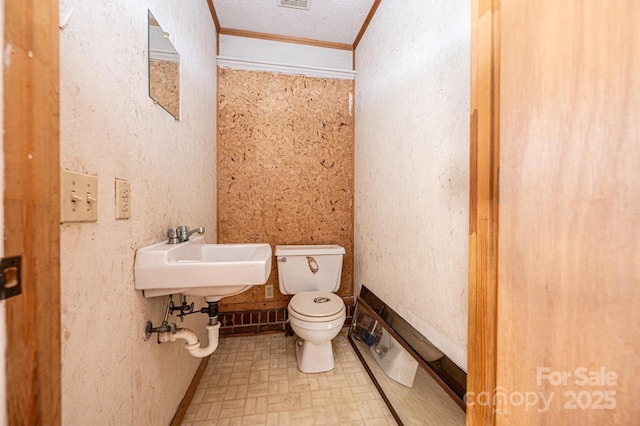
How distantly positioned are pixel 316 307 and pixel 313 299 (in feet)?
0.40

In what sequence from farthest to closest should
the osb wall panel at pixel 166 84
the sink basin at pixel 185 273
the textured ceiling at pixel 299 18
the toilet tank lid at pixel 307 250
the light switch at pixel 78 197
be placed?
the toilet tank lid at pixel 307 250, the textured ceiling at pixel 299 18, the osb wall panel at pixel 166 84, the sink basin at pixel 185 273, the light switch at pixel 78 197

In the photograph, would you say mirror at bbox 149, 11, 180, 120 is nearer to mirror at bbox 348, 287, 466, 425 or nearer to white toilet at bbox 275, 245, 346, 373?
white toilet at bbox 275, 245, 346, 373

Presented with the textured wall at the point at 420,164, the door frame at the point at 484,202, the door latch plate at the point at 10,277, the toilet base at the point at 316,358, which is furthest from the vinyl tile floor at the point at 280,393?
the door latch plate at the point at 10,277

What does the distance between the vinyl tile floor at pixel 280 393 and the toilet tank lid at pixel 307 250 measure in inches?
28.3

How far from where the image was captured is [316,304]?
1.66 m

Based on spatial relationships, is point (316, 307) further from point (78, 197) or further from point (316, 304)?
point (78, 197)

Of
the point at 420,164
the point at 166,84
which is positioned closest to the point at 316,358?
the point at 420,164

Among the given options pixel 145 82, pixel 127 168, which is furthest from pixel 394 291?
pixel 145 82

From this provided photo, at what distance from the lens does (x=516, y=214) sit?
0.52m

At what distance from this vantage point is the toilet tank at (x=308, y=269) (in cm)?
193

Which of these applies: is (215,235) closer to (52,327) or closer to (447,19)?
(52,327)

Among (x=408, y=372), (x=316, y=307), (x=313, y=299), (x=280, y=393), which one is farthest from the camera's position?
(x=313, y=299)

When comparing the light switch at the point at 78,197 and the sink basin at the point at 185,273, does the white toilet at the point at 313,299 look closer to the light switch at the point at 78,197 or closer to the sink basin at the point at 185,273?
the sink basin at the point at 185,273

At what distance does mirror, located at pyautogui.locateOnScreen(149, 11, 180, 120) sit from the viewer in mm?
987
